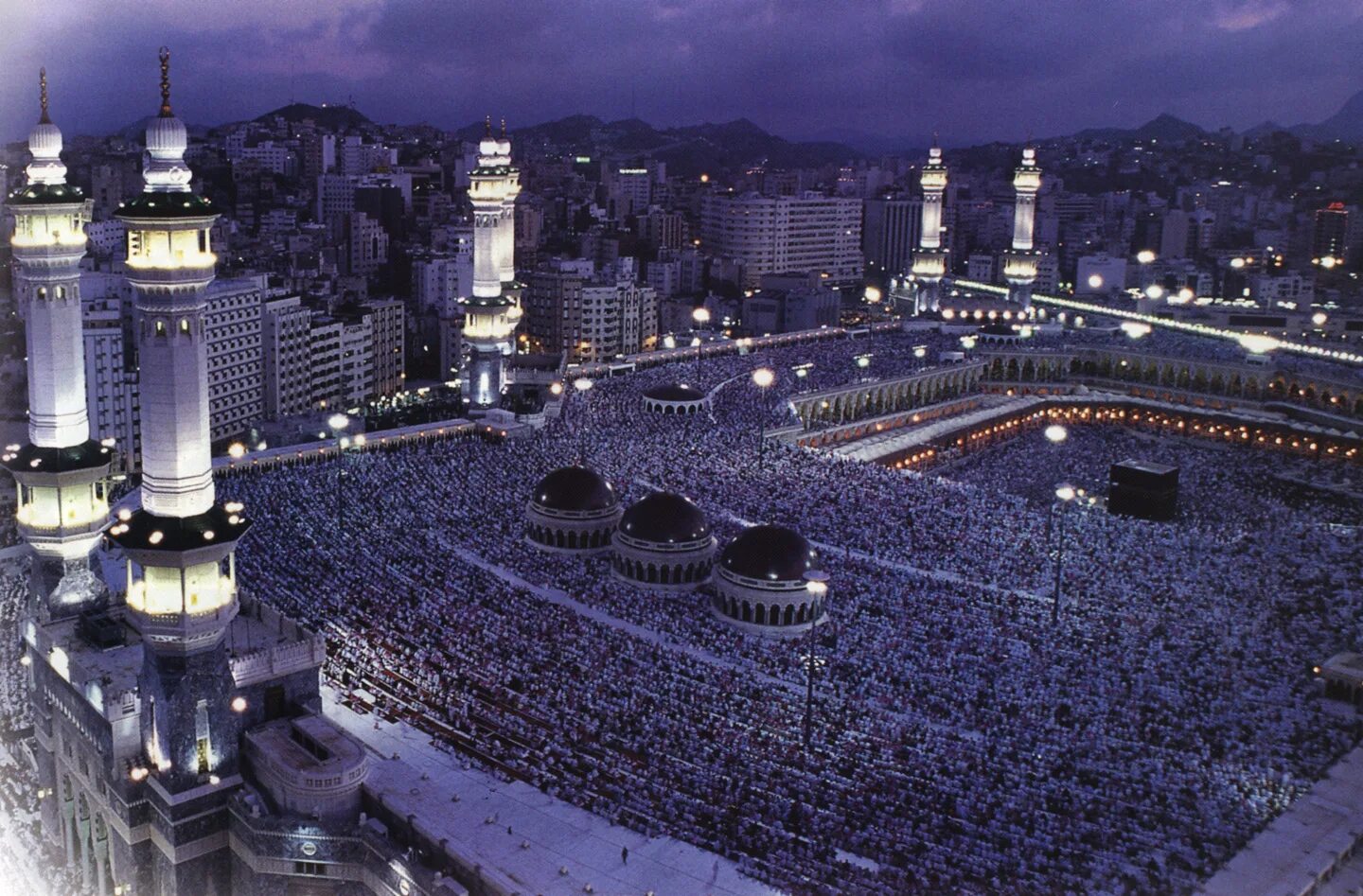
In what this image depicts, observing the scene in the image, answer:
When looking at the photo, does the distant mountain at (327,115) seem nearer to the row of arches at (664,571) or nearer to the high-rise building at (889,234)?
the high-rise building at (889,234)

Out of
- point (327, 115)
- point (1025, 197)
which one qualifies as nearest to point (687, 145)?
point (327, 115)

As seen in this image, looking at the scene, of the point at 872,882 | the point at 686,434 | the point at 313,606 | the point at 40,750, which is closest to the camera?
the point at 872,882

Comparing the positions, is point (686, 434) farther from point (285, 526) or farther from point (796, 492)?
point (285, 526)

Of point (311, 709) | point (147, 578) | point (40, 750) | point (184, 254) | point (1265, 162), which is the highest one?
point (1265, 162)

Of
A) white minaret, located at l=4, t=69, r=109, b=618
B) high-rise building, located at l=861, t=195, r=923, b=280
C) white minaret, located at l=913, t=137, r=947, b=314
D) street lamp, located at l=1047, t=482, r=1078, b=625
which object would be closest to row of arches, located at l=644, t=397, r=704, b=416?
street lamp, located at l=1047, t=482, r=1078, b=625

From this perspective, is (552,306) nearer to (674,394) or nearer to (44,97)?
(674,394)

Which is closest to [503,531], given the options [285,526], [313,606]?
[285,526]
